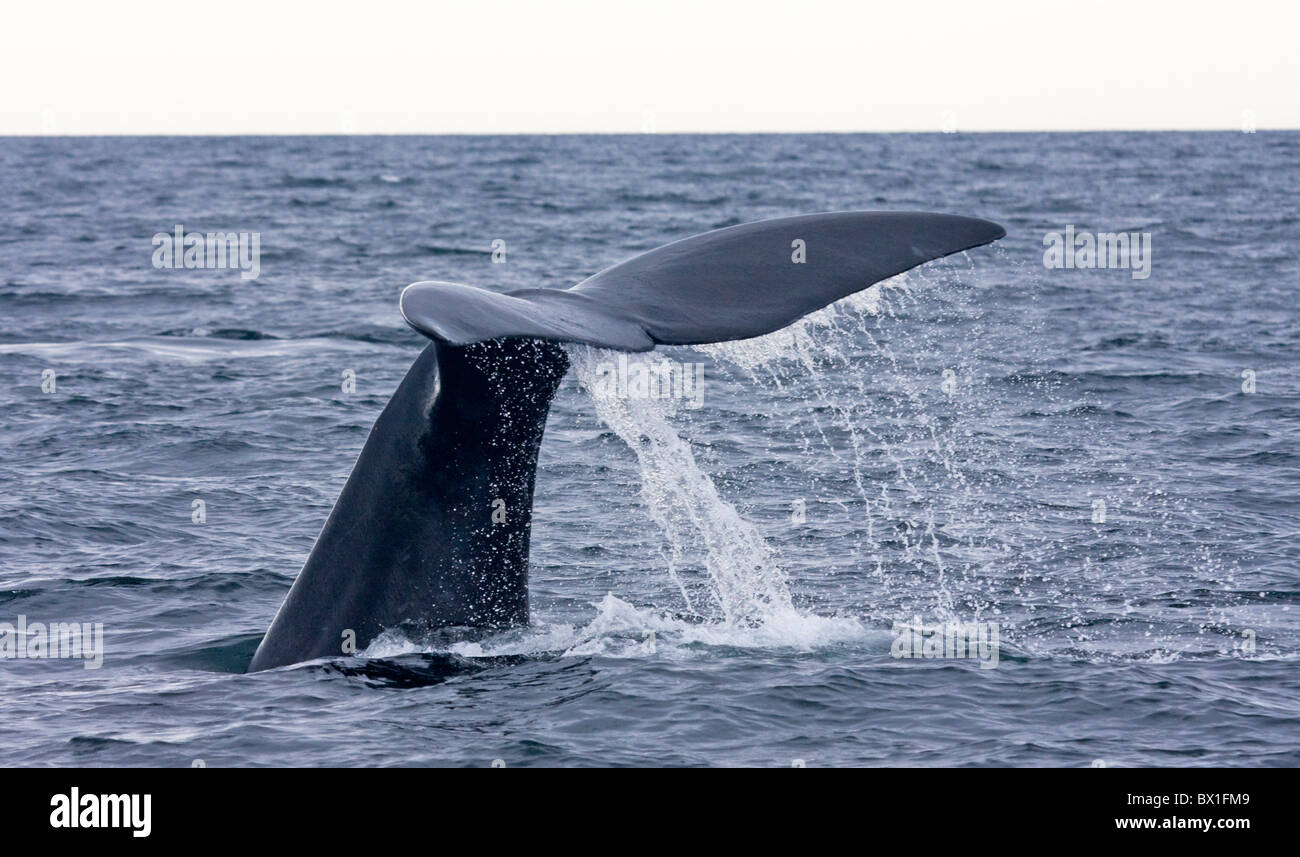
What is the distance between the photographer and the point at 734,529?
995 centimetres

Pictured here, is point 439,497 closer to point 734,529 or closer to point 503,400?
point 503,400

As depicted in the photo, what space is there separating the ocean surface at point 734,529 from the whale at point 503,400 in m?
0.24

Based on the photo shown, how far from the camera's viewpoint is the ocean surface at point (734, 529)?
6.35 m

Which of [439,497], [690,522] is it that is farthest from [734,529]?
[439,497]

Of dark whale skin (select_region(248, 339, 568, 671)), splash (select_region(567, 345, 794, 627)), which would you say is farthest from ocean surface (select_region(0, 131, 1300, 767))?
dark whale skin (select_region(248, 339, 568, 671))

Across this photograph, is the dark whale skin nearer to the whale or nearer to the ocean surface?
the whale

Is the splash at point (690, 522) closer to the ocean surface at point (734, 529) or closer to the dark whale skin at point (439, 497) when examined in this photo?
the ocean surface at point (734, 529)

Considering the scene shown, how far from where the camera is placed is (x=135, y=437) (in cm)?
1401

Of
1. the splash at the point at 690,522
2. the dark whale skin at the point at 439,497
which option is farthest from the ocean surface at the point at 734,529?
the dark whale skin at the point at 439,497

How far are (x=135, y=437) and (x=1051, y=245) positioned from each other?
70.8 ft
